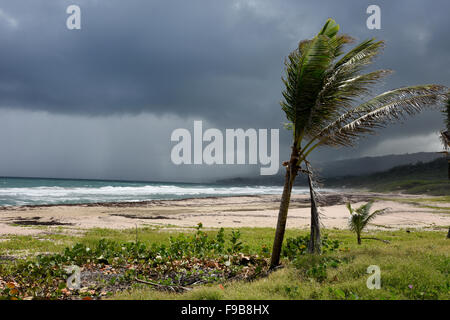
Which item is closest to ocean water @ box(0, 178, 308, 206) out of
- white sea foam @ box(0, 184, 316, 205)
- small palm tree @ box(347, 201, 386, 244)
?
white sea foam @ box(0, 184, 316, 205)

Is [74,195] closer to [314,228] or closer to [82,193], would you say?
[82,193]

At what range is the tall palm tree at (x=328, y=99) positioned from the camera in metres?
6.86

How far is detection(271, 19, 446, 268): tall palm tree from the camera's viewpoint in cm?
686

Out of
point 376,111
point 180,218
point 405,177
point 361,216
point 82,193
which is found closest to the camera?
point 376,111

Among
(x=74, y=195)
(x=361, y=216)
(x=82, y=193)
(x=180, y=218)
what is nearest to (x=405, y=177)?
(x=82, y=193)

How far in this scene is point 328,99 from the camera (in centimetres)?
759

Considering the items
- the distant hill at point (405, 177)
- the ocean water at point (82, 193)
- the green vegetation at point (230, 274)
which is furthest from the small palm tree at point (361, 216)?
the distant hill at point (405, 177)

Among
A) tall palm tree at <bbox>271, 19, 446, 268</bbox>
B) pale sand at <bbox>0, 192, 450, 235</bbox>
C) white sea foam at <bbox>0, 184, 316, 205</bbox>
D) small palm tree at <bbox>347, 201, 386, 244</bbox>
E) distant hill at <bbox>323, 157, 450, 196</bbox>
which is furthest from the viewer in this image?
distant hill at <bbox>323, 157, 450, 196</bbox>

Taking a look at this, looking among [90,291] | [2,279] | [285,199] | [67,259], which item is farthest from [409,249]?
[2,279]

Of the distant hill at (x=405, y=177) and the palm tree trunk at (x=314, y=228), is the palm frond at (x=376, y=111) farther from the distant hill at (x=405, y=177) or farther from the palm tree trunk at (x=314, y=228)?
the distant hill at (x=405, y=177)

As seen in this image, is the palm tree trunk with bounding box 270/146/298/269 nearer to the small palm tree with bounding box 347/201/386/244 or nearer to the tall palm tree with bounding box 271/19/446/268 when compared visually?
the tall palm tree with bounding box 271/19/446/268

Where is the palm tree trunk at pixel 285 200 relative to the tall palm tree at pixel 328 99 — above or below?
below

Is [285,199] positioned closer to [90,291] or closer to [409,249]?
[409,249]
